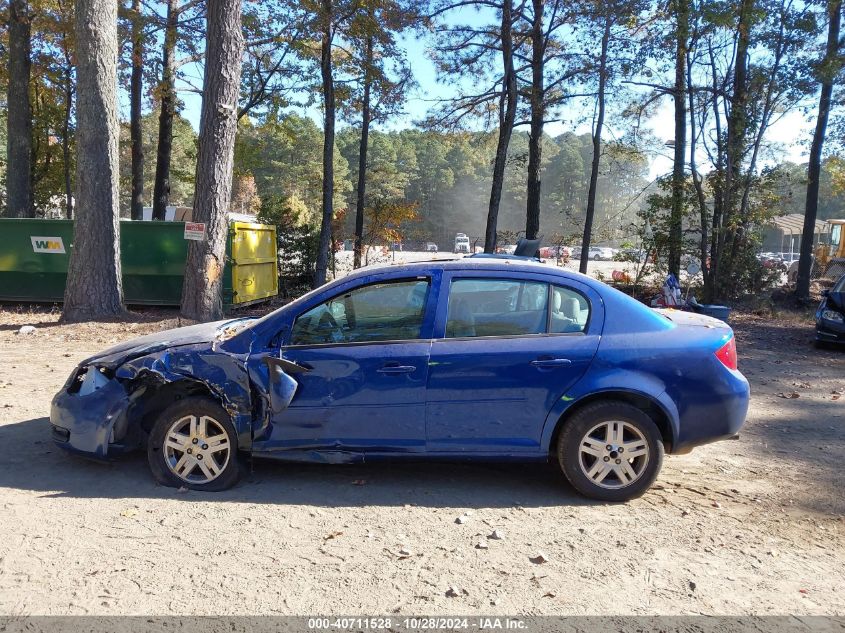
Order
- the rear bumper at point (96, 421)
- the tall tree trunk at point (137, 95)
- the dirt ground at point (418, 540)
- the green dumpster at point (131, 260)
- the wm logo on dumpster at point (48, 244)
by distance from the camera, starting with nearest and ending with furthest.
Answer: the dirt ground at point (418, 540)
the rear bumper at point (96, 421)
the green dumpster at point (131, 260)
the wm logo on dumpster at point (48, 244)
the tall tree trunk at point (137, 95)

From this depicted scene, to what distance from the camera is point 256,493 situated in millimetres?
4496

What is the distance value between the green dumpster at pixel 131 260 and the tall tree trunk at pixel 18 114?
2.86 meters

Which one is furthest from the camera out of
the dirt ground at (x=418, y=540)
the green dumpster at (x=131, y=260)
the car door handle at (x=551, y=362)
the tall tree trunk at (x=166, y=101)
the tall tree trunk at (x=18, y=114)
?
the tall tree trunk at (x=166, y=101)

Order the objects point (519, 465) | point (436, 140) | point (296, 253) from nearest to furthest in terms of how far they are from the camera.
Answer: point (519, 465), point (296, 253), point (436, 140)

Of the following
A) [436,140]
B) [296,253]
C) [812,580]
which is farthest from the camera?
[436,140]

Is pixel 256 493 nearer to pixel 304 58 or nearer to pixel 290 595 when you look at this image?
pixel 290 595

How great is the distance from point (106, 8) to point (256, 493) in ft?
33.7

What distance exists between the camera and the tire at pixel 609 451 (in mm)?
4336


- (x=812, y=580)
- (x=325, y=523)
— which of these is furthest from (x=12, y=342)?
(x=812, y=580)

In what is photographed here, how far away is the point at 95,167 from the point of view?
11.2 meters

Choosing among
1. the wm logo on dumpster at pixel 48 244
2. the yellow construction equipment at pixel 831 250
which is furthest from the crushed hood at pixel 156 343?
the yellow construction equipment at pixel 831 250

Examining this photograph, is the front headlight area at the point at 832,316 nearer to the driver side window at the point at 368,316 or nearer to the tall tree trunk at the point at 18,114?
the driver side window at the point at 368,316

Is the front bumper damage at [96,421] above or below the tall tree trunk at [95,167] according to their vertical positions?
below

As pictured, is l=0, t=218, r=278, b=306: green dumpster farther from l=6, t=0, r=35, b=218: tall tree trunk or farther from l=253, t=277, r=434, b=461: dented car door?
l=253, t=277, r=434, b=461: dented car door
